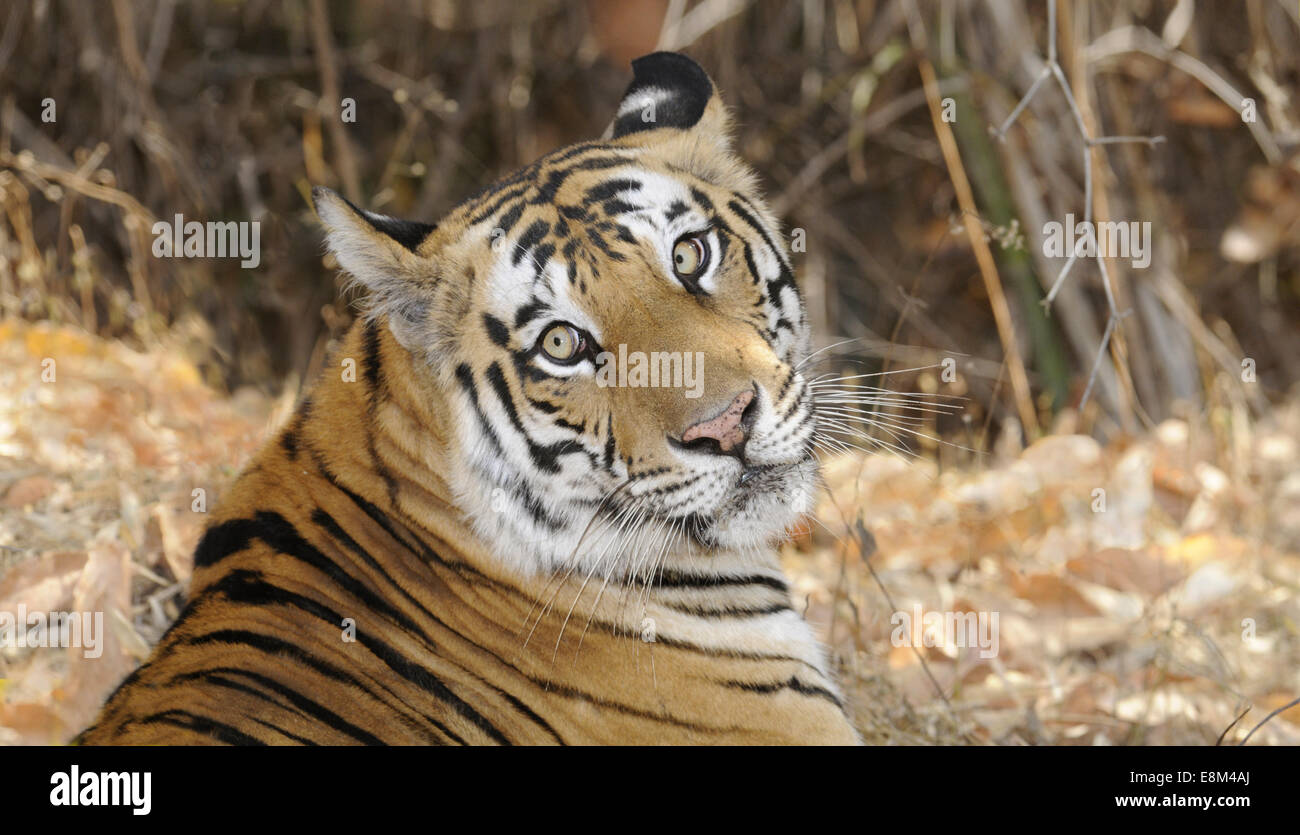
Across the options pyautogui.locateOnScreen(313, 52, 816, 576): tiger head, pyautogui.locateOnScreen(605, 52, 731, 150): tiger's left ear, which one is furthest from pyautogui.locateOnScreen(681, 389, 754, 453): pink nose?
pyautogui.locateOnScreen(605, 52, 731, 150): tiger's left ear

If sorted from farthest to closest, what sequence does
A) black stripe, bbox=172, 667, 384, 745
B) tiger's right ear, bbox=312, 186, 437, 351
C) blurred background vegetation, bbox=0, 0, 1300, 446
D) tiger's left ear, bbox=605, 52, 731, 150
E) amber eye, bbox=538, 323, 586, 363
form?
blurred background vegetation, bbox=0, 0, 1300, 446
tiger's left ear, bbox=605, 52, 731, 150
amber eye, bbox=538, 323, 586, 363
tiger's right ear, bbox=312, 186, 437, 351
black stripe, bbox=172, 667, 384, 745

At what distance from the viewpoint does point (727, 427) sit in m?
2.63

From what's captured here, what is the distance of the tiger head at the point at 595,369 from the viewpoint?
2688 mm

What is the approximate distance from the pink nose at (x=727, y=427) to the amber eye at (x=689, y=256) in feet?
1.23

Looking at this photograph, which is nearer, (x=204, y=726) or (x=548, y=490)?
(x=204, y=726)

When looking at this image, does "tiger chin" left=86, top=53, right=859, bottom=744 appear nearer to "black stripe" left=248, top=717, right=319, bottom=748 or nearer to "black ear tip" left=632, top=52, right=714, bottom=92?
"black stripe" left=248, top=717, right=319, bottom=748

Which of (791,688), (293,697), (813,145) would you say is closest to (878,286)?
(813,145)

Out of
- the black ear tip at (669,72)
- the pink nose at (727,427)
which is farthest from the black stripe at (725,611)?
the black ear tip at (669,72)

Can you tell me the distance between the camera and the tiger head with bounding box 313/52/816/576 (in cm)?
269

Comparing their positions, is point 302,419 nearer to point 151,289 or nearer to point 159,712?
point 159,712

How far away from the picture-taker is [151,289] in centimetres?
611

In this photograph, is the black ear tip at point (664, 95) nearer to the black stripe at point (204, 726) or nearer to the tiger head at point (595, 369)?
the tiger head at point (595, 369)

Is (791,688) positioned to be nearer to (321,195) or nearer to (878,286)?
(321,195)
